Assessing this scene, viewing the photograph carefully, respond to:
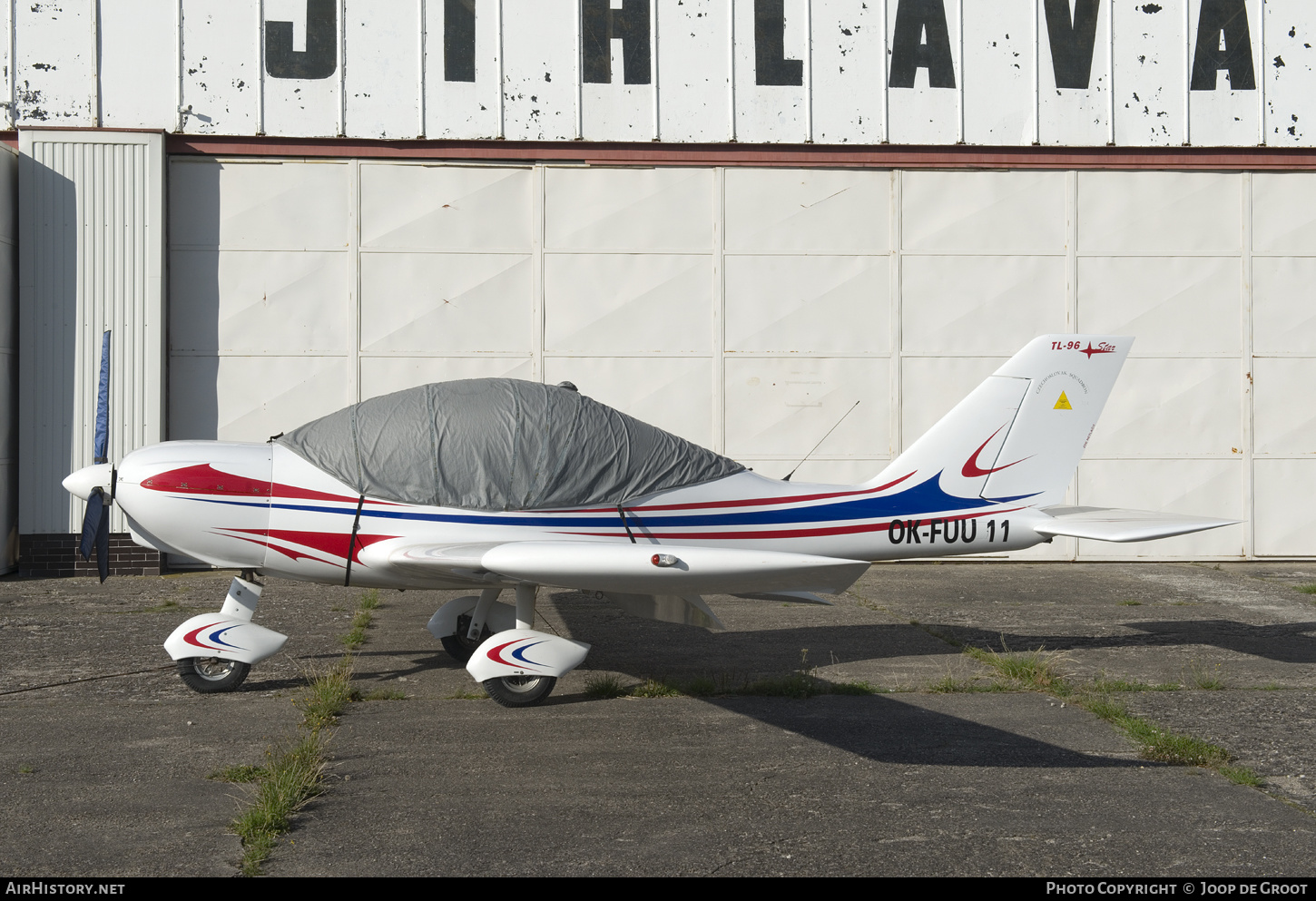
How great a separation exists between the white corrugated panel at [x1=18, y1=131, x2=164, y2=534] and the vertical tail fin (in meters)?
9.42

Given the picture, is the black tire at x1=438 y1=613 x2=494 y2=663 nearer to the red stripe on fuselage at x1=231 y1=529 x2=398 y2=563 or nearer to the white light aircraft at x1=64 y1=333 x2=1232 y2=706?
the white light aircraft at x1=64 y1=333 x2=1232 y2=706

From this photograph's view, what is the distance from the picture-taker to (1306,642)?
880 cm

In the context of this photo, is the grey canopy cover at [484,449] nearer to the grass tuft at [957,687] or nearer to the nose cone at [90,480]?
the nose cone at [90,480]

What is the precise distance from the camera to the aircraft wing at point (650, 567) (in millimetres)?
5398

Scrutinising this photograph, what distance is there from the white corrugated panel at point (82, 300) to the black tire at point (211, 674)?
6867mm

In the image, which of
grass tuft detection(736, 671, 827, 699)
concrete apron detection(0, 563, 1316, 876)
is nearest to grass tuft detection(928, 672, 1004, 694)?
concrete apron detection(0, 563, 1316, 876)

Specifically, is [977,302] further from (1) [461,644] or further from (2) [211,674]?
(2) [211,674]

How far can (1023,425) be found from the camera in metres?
8.03

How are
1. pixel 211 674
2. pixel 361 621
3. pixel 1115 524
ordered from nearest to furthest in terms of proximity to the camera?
pixel 211 674, pixel 1115 524, pixel 361 621

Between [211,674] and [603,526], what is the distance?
8.69 ft

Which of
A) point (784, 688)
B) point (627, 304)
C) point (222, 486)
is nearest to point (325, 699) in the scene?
point (222, 486)

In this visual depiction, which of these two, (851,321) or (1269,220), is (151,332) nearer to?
(851,321)

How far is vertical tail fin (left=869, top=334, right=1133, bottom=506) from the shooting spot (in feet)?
26.2

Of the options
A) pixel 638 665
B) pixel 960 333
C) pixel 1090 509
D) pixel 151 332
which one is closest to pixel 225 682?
pixel 638 665
